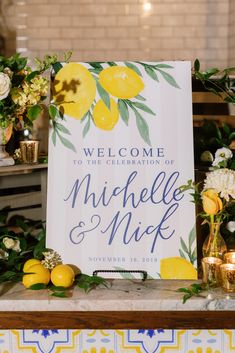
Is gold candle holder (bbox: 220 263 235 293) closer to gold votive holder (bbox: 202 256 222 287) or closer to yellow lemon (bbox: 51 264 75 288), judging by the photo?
gold votive holder (bbox: 202 256 222 287)

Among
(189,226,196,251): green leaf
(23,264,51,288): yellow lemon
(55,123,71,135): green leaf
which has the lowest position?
(23,264,51,288): yellow lemon

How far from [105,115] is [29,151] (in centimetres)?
33

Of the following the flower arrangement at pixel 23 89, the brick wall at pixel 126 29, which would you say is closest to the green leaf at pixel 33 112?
the flower arrangement at pixel 23 89

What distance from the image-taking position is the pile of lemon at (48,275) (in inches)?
57.2

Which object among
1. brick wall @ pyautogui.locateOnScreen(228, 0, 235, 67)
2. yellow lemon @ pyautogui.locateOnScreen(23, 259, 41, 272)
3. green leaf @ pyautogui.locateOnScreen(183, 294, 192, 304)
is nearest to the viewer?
green leaf @ pyautogui.locateOnScreen(183, 294, 192, 304)

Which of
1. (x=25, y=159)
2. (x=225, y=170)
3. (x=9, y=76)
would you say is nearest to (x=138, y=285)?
(x=225, y=170)

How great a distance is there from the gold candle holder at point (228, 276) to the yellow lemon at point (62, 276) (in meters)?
0.41

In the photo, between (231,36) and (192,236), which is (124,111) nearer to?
(192,236)

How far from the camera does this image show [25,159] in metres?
1.74

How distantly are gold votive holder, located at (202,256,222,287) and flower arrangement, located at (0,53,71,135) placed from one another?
0.64 meters

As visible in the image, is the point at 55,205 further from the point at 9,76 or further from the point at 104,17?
the point at 104,17

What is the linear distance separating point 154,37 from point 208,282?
7.91 ft

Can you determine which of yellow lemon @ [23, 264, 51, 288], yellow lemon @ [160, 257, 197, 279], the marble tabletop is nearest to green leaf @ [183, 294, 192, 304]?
the marble tabletop

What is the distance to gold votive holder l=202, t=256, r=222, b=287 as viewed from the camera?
1.45 meters
